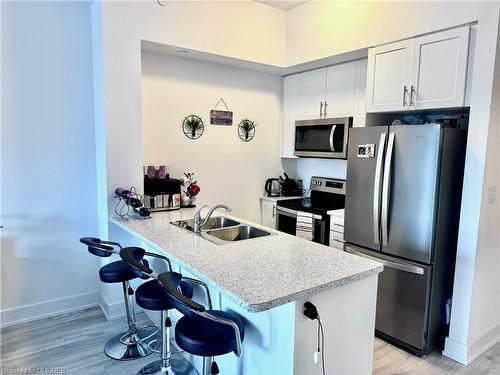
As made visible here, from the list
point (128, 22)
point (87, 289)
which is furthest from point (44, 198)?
point (128, 22)

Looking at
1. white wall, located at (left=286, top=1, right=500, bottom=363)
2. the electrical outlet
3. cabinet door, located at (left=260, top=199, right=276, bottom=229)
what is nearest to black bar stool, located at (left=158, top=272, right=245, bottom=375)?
white wall, located at (left=286, top=1, right=500, bottom=363)

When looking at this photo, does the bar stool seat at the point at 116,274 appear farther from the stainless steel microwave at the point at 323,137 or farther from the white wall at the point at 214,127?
the stainless steel microwave at the point at 323,137

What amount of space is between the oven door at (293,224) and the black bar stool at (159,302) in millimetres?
1659

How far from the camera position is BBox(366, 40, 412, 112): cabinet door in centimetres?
275

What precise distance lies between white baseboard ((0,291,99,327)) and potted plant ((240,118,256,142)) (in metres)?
2.30

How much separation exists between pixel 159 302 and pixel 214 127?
2.25 meters

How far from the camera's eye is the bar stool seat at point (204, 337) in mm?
1535

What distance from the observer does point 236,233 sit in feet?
8.49

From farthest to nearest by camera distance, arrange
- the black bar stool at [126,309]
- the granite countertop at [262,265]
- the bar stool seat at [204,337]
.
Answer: the black bar stool at [126,309]
the bar stool seat at [204,337]
the granite countertop at [262,265]

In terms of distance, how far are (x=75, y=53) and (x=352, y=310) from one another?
3.01 meters

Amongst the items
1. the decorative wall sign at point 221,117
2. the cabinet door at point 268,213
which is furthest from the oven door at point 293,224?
the decorative wall sign at point 221,117

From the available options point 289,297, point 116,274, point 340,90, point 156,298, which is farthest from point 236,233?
point 340,90

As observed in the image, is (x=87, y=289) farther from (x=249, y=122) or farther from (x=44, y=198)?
(x=249, y=122)

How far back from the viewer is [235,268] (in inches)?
66.9
